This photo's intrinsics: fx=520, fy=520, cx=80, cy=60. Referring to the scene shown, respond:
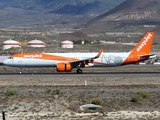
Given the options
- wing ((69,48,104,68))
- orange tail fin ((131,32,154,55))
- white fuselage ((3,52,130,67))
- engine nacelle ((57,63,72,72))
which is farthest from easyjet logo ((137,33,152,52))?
engine nacelle ((57,63,72,72))

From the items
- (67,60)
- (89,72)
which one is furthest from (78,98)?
(89,72)

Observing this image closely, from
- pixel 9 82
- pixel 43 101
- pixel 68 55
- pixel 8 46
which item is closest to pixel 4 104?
pixel 43 101

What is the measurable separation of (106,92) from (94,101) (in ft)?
26.5

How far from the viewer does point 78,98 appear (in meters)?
41.0

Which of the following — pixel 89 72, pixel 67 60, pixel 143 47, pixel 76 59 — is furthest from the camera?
pixel 143 47

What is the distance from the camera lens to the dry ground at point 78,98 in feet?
111

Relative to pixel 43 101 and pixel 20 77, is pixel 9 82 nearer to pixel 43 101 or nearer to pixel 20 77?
pixel 20 77

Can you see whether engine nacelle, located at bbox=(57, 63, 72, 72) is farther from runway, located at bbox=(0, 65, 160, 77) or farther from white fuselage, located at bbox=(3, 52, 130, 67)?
white fuselage, located at bbox=(3, 52, 130, 67)

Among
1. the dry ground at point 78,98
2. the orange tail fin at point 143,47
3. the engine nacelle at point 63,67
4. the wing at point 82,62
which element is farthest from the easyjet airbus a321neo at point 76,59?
the dry ground at point 78,98

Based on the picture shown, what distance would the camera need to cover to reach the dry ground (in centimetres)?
3391

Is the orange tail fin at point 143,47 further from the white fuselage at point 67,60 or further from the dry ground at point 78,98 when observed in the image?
the dry ground at point 78,98

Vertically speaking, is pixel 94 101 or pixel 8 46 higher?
pixel 8 46

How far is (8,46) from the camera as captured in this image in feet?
495

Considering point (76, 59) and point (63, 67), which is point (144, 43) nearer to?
point (76, 59)
